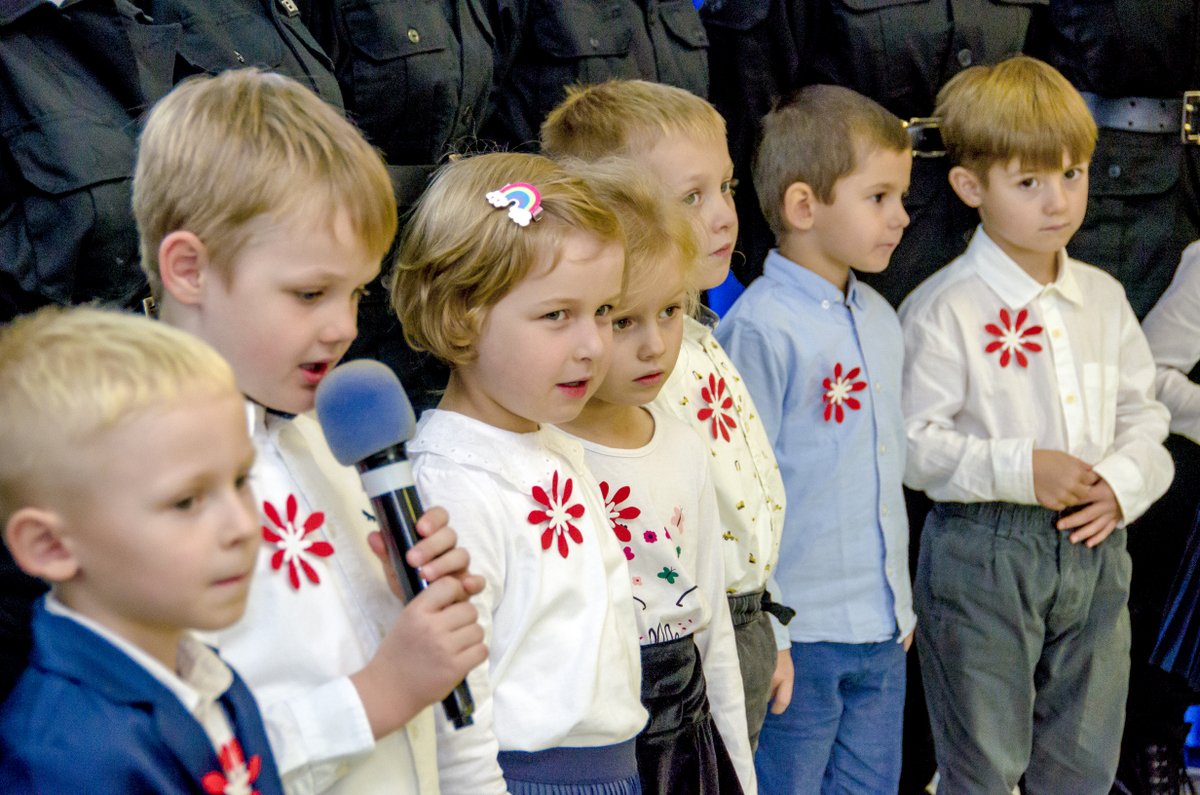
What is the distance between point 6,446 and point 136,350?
0.13 meters

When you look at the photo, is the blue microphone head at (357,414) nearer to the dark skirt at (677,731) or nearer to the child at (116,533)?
the child at (116,533)

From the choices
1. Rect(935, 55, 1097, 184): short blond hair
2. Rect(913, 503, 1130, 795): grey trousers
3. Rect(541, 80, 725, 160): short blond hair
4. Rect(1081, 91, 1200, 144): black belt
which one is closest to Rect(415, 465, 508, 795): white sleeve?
Rect(541, 80, 725, 160): short blond hair

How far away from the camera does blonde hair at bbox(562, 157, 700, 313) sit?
208cm

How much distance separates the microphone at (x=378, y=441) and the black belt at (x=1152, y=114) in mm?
2499

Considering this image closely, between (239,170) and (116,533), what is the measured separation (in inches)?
18.5

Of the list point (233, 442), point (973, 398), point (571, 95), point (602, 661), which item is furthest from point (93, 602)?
point (973, 398)

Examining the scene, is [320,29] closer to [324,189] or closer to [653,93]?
[653,93]

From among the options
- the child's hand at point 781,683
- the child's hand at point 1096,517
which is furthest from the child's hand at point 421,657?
the child's hand at point 1096,517

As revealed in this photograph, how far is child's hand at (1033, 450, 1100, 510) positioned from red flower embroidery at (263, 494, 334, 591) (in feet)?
5.83

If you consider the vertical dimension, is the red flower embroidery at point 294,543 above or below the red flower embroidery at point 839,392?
above

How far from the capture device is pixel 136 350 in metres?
1.19

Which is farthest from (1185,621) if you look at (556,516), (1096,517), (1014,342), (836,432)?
(556,516)

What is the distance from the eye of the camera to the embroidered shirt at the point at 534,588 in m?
1.78

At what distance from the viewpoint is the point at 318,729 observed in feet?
4.68
